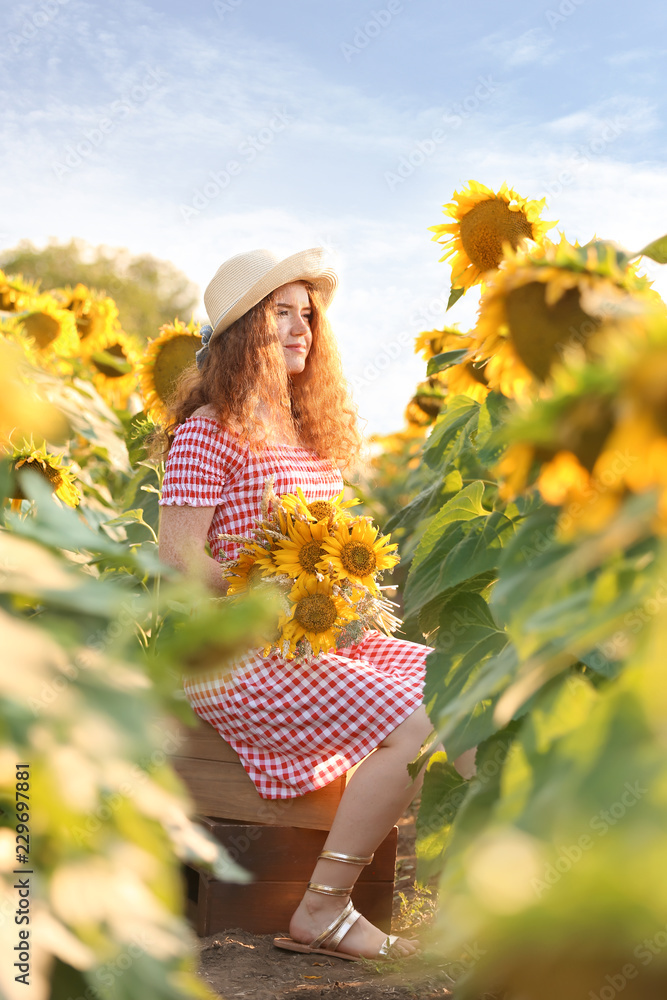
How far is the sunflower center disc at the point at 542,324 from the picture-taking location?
665mm

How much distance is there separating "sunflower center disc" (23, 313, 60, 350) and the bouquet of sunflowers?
189 centimetres

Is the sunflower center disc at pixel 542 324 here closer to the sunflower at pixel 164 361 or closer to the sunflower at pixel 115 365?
the sunflower at pixel 164 361

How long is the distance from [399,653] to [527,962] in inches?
72.0

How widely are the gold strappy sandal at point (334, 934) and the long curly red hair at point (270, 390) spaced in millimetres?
959

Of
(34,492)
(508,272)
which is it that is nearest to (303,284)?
(508,272)

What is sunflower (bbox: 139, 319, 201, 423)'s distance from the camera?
9.88ft

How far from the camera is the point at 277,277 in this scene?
2428 millimetres

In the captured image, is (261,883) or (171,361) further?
(171,361)

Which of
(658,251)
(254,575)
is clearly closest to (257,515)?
(254,575)

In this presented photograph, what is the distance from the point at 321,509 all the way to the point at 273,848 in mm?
706

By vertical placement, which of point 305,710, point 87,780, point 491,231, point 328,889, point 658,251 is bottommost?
point 328,889

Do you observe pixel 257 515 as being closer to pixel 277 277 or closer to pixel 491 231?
Result: pixel 277 277

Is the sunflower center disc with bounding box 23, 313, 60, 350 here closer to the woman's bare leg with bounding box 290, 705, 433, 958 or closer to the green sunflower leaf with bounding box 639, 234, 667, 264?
the woman's bare leg with bounding box 290, 705, 433, 958

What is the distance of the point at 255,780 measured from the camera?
6.56 feet
